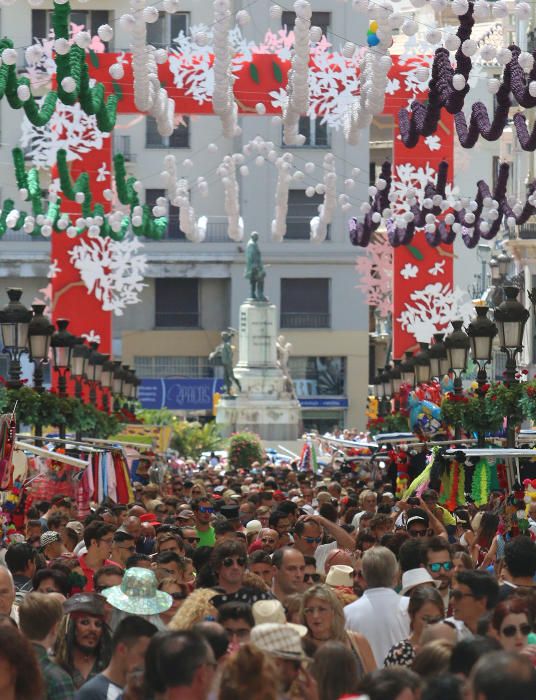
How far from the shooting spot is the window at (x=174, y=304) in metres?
73.4

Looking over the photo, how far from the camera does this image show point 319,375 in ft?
242

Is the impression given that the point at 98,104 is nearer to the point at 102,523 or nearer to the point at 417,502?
the point at 417,502

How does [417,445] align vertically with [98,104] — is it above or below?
below

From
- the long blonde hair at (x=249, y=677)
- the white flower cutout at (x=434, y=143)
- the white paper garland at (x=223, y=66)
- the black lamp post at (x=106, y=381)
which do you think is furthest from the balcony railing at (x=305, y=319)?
the long blonde hair at (x=249, y=677)

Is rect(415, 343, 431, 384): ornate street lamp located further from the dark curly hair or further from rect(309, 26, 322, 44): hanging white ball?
the dark curly hair

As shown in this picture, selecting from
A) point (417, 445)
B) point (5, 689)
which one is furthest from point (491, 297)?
point (5, 689)

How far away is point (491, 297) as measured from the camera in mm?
45031

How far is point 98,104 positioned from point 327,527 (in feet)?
37.4

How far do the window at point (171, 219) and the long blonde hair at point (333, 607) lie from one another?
61196 millimetres

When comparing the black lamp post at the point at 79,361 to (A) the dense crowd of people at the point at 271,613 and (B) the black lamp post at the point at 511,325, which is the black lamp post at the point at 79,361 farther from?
(A) the dense crowd of people at the point at 271,613

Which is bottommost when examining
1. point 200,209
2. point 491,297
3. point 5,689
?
point 5,689

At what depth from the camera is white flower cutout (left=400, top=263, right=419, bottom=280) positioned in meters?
39.2

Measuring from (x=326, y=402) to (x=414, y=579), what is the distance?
61.5 meters

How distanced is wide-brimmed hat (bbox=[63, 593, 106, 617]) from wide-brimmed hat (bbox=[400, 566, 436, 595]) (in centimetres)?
236
